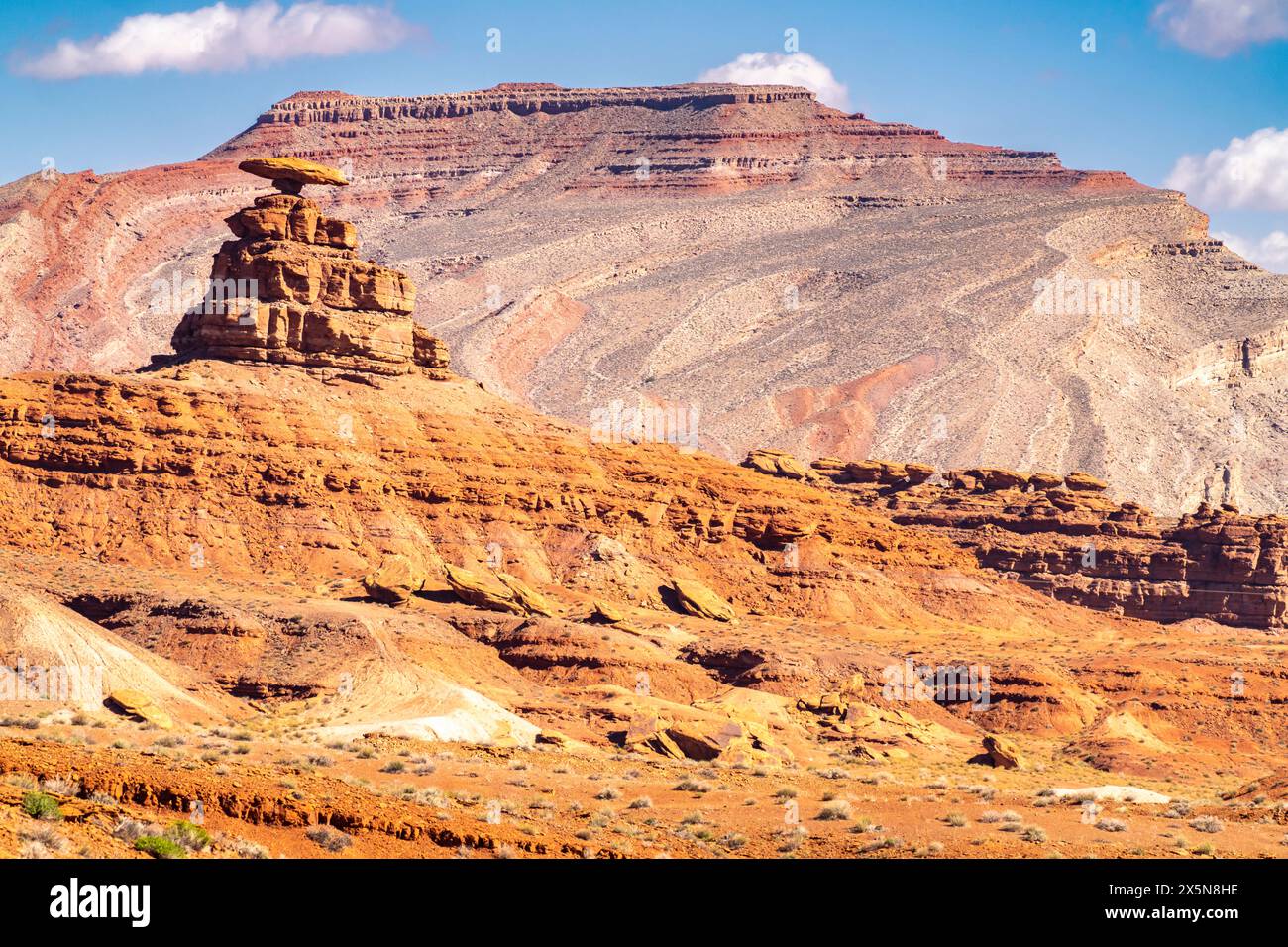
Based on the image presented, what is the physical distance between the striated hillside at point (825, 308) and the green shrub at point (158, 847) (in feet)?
336

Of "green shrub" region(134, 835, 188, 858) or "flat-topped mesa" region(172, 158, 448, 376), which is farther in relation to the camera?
"flat-topped mesa" region(172, 158, 448, 376)

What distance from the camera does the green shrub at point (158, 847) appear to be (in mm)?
18234

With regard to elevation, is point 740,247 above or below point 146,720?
above

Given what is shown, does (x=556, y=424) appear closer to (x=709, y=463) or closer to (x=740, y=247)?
(x=709, y=463)

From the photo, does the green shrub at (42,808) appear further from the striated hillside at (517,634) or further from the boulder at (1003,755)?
the boulder at (1003,755)

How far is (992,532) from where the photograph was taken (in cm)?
8300

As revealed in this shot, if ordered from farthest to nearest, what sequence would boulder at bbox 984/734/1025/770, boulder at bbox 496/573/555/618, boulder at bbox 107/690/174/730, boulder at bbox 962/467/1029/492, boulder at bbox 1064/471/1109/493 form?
boulder at bbox 1064/471/1109/493 → boulder at bbox 962/467/1029/492 → boulder at bbox 496/573/555/618 → boulder at bbox 984/734/1025/770 → boulder at bbox 107/690/174/730

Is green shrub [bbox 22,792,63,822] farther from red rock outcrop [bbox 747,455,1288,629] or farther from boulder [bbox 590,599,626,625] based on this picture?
red rock outcrop [bbox 747,455,1288,629]

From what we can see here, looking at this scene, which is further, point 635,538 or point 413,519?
point 635,538

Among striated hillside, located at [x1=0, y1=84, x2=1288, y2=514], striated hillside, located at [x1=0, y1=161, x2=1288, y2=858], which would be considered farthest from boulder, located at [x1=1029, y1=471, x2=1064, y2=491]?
striated hillside, located at [x1=0, y1=84, x2=1288, y2=514]

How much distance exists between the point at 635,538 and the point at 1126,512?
106ft

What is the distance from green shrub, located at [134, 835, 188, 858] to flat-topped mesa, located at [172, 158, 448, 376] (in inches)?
1807

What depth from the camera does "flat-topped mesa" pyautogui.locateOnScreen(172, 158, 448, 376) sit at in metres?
63.4
